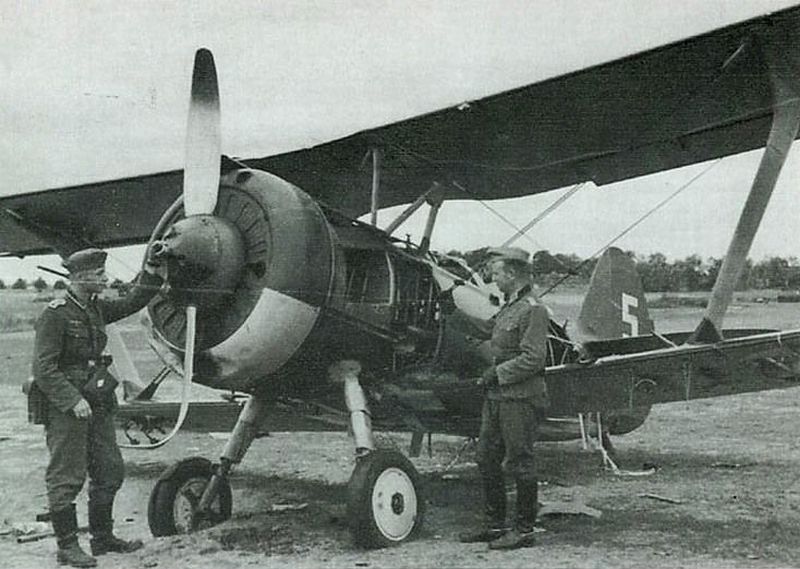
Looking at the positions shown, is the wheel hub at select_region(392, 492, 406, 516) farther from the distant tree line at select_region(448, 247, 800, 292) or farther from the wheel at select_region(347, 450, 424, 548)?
the distant tree line at select_region(448, 247, 800, 292)

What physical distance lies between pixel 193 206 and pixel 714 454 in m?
5.69

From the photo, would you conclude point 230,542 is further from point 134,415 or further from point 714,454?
point 714,454

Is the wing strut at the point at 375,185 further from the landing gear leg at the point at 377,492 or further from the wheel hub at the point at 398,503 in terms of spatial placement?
the wheel hub at the point at 398,503

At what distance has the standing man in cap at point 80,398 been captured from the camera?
4.54m

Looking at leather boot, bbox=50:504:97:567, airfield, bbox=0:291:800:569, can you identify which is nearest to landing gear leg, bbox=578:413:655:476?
airfield, bbox=0:291:800:569

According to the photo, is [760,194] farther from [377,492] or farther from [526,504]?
[377,492]

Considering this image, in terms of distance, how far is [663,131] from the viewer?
6.04 meters

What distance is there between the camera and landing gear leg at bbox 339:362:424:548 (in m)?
4.62

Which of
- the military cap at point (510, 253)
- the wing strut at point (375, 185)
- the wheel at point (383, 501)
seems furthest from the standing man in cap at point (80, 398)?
the military cap at point (510, 253)

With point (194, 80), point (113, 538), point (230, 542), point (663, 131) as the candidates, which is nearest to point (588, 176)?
point (663, 131)

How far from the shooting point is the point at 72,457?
15.1ft

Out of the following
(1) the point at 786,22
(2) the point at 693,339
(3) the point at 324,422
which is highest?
(1) the point at 786,22

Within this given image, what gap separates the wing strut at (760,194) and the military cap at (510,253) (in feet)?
3.71

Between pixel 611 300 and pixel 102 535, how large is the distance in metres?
5.54
